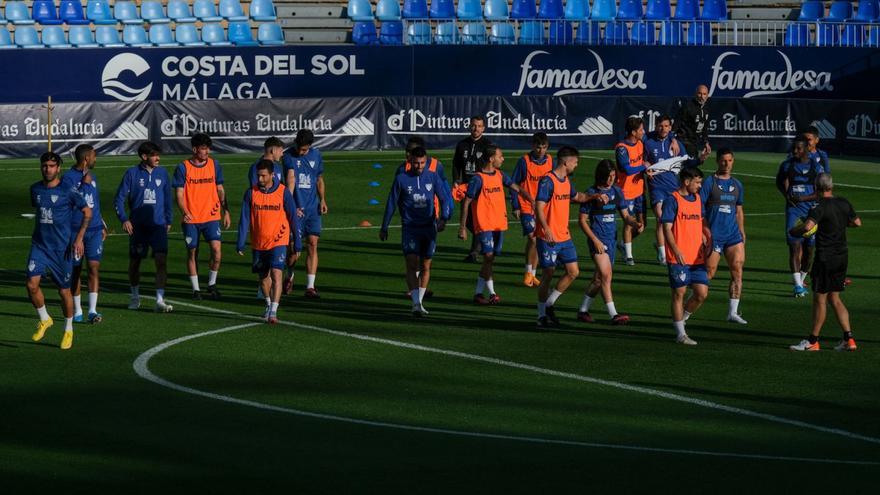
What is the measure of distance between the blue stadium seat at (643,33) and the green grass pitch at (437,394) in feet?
75.2

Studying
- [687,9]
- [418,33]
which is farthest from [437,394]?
[687,9]

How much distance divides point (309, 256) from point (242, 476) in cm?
992

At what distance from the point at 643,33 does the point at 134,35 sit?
1533 cm

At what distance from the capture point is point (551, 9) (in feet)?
153

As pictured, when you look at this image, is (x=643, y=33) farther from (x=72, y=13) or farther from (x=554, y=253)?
(x=554, y=253)

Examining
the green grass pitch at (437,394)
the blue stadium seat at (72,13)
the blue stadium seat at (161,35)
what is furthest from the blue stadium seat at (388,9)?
the green grass pitch at (437,394)

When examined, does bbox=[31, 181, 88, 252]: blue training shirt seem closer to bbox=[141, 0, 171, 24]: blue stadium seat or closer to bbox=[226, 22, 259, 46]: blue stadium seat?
bbox=[226, 22, 259, 46]: blue stadium seat

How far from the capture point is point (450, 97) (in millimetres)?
41938

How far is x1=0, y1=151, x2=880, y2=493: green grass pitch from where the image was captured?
11258 millimetres

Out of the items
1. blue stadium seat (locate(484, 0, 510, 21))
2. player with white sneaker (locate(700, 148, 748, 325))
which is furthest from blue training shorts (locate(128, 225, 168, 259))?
blue stadium seat (locate(484, 0, 510, 21))

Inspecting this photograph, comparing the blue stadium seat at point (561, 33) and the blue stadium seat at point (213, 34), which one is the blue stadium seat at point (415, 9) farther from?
the blue stadium seat at point (213, 34)

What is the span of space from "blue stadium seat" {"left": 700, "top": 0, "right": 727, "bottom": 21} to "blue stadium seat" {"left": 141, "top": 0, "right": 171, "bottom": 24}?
54.6ft

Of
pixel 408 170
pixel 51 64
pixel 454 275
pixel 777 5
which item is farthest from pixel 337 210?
pixel 777 5

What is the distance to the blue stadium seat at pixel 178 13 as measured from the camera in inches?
1801
